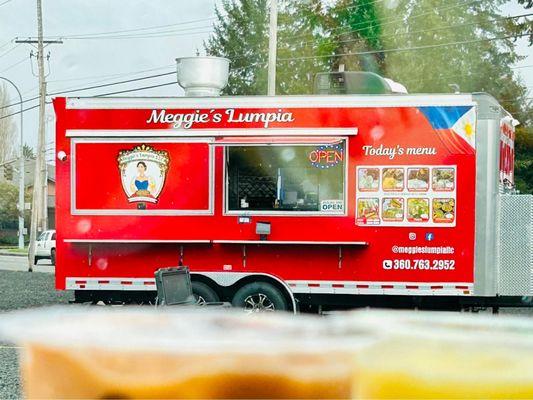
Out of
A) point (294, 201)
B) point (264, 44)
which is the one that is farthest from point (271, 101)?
point (264, 44)

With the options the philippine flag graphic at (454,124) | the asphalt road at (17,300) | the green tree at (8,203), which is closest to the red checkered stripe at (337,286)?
the philippine flag graphic at (454,124)

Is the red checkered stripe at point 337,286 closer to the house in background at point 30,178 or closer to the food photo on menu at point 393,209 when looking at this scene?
the food photo on menu at point 393,209

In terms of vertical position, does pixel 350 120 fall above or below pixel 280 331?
above

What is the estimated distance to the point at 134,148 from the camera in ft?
35.7

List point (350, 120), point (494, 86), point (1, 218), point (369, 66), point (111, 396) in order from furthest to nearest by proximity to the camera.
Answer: point (1, 218)
point (494, 86)
point (369, 66)
point (350, 120)
point (111, 396)

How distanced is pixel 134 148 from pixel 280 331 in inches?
386

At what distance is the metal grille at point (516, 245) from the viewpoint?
417 inches

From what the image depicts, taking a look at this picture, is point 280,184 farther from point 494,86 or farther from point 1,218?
point 1,218

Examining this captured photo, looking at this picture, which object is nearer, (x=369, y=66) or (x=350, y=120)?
(x=350, y=120)

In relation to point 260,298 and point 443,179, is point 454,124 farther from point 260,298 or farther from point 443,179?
point 260,298

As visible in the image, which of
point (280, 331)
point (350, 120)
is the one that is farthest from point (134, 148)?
point (280, 331)

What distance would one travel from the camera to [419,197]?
34.1 ft

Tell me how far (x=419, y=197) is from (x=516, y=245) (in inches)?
48.1

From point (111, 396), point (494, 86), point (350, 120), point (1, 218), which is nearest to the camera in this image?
point (111, 396)
